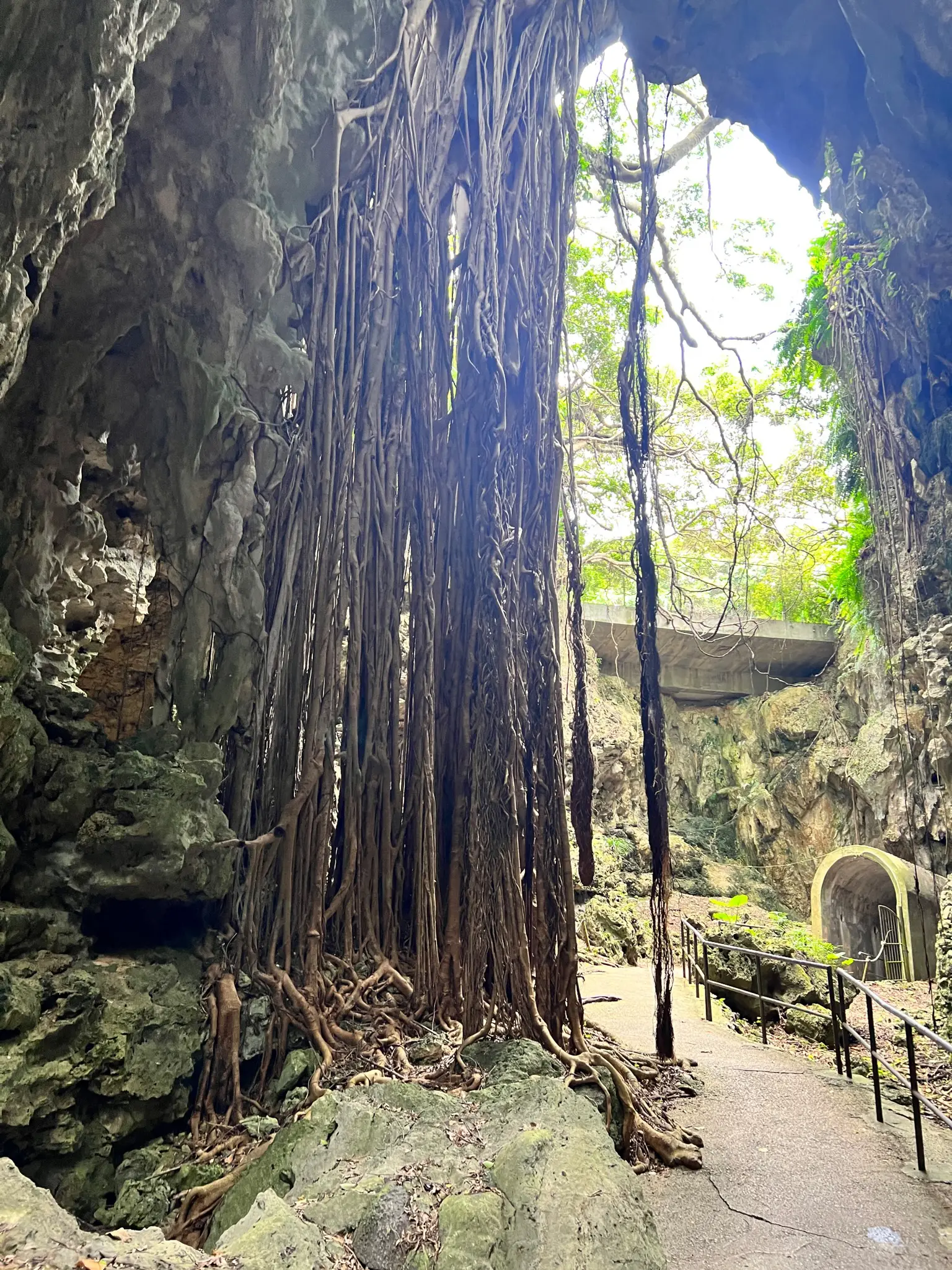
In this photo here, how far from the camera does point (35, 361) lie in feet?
7.89

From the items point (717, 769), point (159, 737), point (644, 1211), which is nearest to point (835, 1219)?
point (644, 1211)

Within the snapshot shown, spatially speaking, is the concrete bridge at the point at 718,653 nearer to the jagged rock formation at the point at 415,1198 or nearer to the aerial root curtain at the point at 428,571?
the aerial root curtain at the point at 428,571

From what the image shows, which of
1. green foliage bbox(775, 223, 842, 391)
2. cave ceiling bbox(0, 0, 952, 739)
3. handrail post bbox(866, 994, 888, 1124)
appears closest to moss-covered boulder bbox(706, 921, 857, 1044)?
handrail post bbox(866, 994, 888, 1124)

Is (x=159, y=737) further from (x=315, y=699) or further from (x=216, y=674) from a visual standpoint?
(x=315, y=699)

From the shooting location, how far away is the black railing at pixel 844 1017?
263 cm

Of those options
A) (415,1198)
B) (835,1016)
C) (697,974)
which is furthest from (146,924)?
(697,974)

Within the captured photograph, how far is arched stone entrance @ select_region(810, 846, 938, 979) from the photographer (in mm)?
7391

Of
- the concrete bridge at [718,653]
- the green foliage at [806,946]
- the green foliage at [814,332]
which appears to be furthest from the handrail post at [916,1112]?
the concrete bridge at [718,653]

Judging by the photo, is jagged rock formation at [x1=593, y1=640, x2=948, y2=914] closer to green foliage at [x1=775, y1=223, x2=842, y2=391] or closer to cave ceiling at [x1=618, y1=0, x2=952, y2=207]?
green foliage at [x1=775, y1=223, x2=842, y2=391]

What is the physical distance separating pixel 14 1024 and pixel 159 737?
0.95 metres

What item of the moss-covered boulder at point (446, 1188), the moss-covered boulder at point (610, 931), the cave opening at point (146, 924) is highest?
the cave opening at point (146, 924)

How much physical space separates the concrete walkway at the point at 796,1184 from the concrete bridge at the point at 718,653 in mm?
8679

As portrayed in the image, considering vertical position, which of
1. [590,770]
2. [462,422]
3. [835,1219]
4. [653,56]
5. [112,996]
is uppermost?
[653,56]

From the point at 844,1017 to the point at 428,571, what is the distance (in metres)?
3.07
